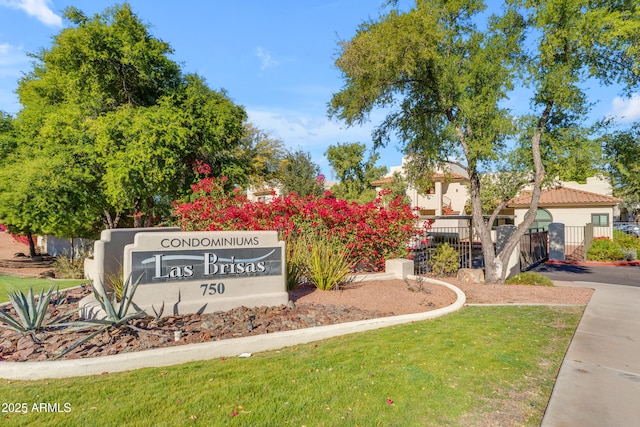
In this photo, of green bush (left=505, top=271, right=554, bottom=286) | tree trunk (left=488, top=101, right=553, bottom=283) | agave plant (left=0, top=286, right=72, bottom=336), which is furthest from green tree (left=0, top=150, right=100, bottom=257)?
green bush (left=505, top=271, right=554, bottom=286)

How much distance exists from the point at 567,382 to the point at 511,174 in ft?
33.9

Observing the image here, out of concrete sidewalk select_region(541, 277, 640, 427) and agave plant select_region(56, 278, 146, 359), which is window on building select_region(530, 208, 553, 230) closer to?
concrete sidewalk select_region(541, 277, 640, 427)

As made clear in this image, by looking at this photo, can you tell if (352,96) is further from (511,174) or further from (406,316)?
(406,316)

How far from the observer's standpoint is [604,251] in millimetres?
20094

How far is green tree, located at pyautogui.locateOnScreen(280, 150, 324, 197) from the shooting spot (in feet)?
101

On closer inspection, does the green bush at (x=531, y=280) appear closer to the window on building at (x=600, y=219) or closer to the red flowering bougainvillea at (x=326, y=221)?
the red flowering bougainvillea at (x=326, y=221)

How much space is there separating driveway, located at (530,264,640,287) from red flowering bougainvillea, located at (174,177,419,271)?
738 centimetres

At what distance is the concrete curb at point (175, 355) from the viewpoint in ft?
14.6

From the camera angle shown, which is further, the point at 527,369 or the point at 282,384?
the point at 527,369

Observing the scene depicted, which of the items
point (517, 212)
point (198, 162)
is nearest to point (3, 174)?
point (198, 162)

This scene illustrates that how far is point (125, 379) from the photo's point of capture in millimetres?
4344

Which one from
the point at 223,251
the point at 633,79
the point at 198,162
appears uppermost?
the point at 633,79

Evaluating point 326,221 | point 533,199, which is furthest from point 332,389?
point 533,199

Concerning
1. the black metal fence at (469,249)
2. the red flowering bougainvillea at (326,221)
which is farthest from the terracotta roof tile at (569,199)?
the red flowering bougainvillea at (326,221)
